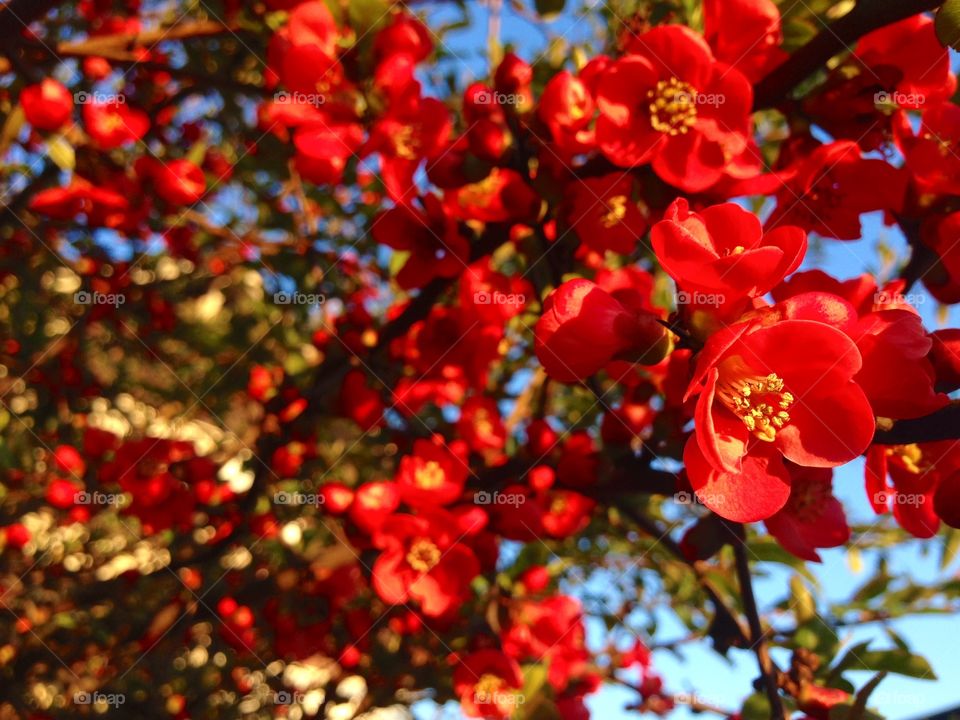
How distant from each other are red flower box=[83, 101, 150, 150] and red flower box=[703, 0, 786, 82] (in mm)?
1292

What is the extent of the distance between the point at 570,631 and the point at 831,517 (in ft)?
2.95

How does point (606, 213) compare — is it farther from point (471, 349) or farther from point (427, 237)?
point (471, 349)

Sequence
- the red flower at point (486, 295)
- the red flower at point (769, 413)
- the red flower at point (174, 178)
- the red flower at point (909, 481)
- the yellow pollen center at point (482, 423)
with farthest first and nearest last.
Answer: the red flower at point (174, 178) < the yellow pollen center at point (482, 423) < the red flower at point (486, 295) < the red flower at point (909, 481) < the red flower at point (769, 413)


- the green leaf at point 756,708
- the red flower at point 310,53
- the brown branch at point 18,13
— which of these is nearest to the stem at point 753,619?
the green leaf at point 756,708

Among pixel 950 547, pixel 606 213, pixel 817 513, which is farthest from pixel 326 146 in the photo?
pixel 950 547

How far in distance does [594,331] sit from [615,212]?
359mm

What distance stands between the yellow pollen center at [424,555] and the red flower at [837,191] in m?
0.77

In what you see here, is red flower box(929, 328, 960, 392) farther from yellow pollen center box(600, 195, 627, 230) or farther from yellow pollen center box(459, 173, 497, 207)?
yellow pollen center box(459, 173, 497, 207)

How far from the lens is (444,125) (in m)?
1.15

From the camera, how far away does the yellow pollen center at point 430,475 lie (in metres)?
1.28

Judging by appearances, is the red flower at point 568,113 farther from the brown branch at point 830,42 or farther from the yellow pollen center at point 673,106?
the brown branch at point 830,42

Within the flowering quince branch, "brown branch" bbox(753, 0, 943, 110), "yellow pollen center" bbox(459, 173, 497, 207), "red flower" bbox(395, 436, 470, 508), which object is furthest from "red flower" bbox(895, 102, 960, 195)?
"red flower" bbox(395, 436, 470, 508)

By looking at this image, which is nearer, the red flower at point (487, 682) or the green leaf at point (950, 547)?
the red flower at point (487, 682)

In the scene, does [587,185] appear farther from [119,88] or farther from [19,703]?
[19,703]
